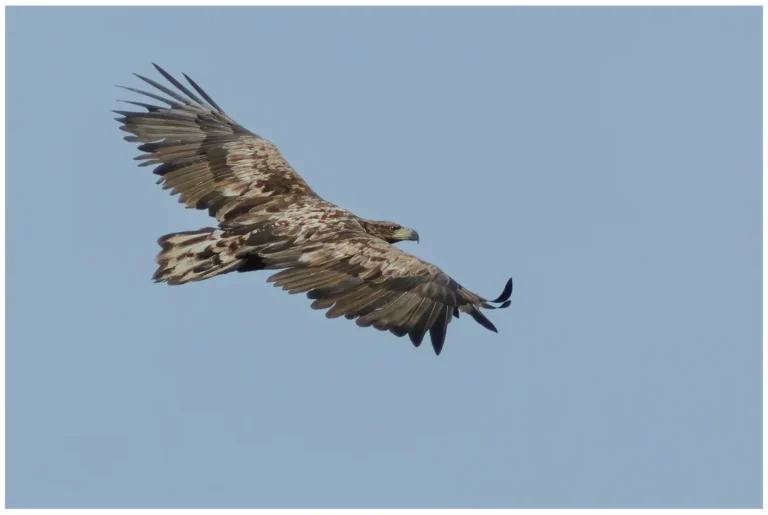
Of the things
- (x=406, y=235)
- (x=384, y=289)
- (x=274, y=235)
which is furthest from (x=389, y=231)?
(x=384, y=289)

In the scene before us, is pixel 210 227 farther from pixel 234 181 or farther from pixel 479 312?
pixel 479 312

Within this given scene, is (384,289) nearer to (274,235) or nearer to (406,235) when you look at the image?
(274,235)

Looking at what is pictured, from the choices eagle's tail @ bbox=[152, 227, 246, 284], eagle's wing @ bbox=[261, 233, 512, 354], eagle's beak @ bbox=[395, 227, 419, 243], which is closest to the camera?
eagle's wing @ bbox=[261, 233, 512, 354]

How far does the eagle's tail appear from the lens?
18.9m

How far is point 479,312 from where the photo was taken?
17.5 meters

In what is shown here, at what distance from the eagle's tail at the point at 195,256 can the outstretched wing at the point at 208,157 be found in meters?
1.20

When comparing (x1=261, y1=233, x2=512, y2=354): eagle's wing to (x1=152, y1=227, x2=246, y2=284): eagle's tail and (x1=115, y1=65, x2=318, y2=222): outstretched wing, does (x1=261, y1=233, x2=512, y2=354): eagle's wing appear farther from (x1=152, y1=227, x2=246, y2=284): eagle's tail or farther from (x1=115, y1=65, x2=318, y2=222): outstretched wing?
(x1=115, y1=65, x2=318, y2=222): outstretched wing

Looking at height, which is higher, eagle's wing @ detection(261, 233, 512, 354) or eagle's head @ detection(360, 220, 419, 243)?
eagle's head @ detection(360, 220, 419, 243)

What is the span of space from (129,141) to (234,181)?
183cm

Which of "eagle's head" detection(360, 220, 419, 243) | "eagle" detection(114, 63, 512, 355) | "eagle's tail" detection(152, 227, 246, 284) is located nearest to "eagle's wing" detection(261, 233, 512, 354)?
"eagle" detection(114, 63, 512, 355)

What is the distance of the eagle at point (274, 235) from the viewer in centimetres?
1745

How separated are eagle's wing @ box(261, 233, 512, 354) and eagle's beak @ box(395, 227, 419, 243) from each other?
2.15m

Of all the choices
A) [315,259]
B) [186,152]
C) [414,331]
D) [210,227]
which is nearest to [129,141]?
[186,152]

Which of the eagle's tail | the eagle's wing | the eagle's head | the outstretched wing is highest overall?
the outstretched wing
